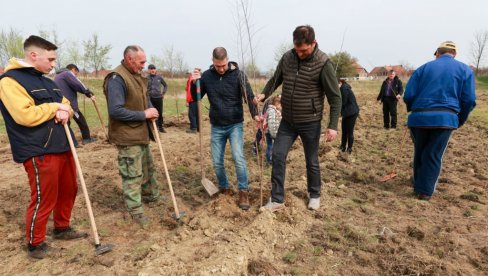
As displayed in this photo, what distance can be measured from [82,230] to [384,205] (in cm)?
407

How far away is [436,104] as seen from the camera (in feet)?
15.1

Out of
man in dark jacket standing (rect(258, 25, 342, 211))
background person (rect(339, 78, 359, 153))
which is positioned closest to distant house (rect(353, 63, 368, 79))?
background person (rect(339, 78, 359, 153))

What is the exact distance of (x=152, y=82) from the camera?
9680 mm

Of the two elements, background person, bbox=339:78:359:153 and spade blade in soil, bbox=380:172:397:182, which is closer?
spade blade in soil, bbox=380:172:397:182

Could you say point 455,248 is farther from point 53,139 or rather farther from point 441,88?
point 53,139

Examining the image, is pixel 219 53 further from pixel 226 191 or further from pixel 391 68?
pixel 391 68

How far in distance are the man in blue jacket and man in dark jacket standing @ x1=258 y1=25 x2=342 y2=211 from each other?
1.50 m

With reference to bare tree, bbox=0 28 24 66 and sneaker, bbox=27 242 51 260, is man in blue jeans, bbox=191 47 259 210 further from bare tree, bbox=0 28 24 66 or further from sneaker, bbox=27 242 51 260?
bare tree, bbox=0 28 24 66

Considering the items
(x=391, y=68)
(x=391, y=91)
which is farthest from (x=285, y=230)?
(x=391, y=68)

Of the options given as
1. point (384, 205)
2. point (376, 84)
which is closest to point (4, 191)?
point (384, 205)

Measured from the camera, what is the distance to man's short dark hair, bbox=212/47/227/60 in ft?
13.8

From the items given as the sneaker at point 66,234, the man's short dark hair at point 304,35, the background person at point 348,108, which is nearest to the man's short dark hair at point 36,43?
the sneaker at point 66,234

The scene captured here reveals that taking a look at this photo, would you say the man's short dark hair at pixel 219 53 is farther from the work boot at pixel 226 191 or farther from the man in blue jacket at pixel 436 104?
the man in blue jacket at pixel 436 104

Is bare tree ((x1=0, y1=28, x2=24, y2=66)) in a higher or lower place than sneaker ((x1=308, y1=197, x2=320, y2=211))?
higher
